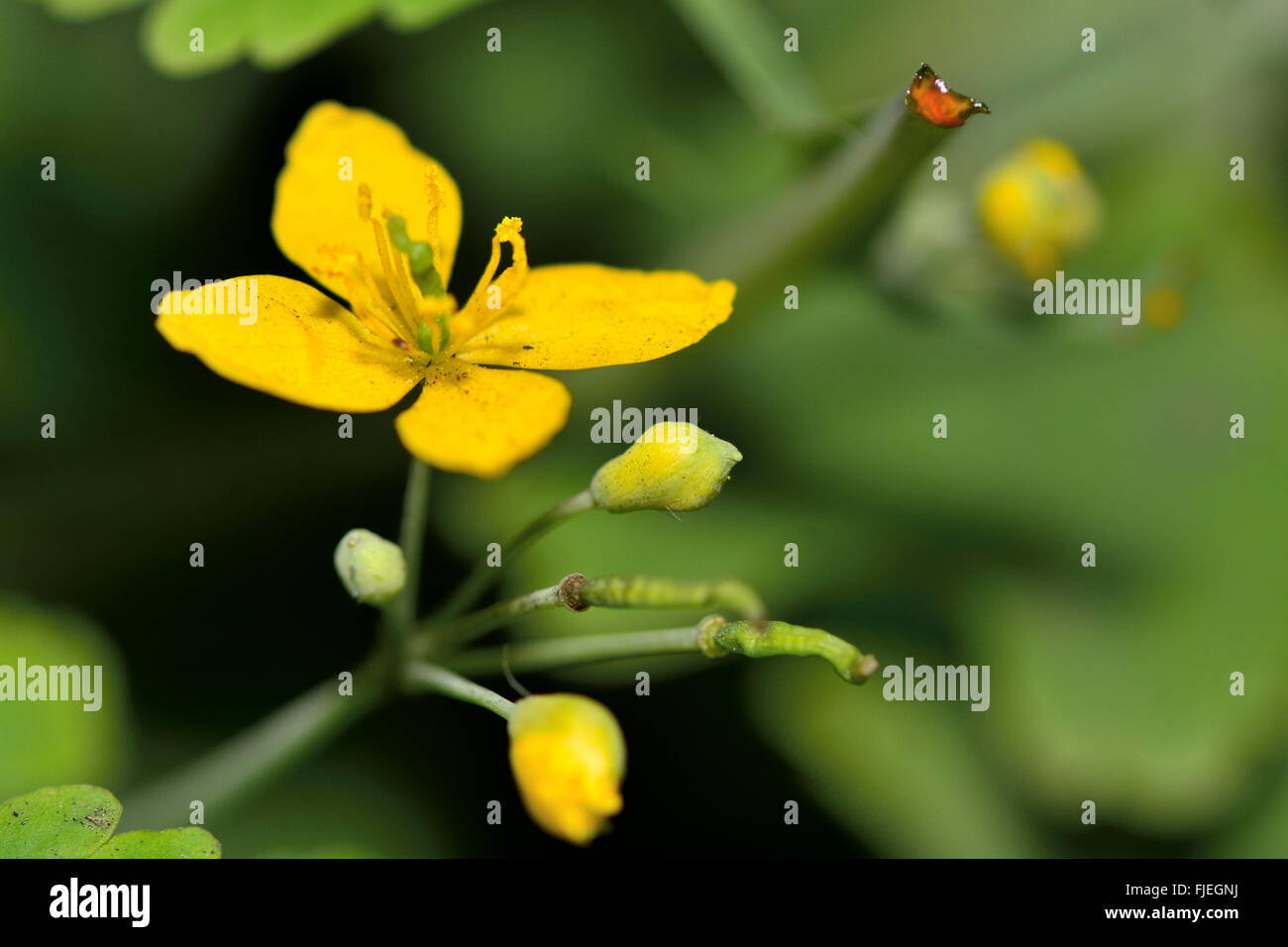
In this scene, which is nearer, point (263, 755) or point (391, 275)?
point (391, 275)

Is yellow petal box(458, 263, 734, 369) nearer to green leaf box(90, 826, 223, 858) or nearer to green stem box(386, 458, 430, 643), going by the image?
green stem box(386, 458, 430, 643)

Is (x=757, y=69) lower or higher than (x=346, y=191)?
higher

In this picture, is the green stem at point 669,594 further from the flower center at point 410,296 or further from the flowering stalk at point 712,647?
the flower center at point 410,296

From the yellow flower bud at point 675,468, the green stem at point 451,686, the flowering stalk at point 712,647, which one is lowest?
the green stem at point 451,686

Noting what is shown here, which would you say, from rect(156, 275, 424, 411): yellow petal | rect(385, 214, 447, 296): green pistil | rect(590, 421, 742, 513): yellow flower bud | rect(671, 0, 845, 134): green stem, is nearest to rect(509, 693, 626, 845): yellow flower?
rect(590, 421, 742, 513): yellow flower bud

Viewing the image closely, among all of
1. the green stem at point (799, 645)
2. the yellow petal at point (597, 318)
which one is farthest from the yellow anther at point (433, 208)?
the green stem at point (799, 645)

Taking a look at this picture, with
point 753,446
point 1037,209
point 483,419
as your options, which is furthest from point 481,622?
point 1037,209

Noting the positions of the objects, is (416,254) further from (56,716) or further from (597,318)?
(56,716)
